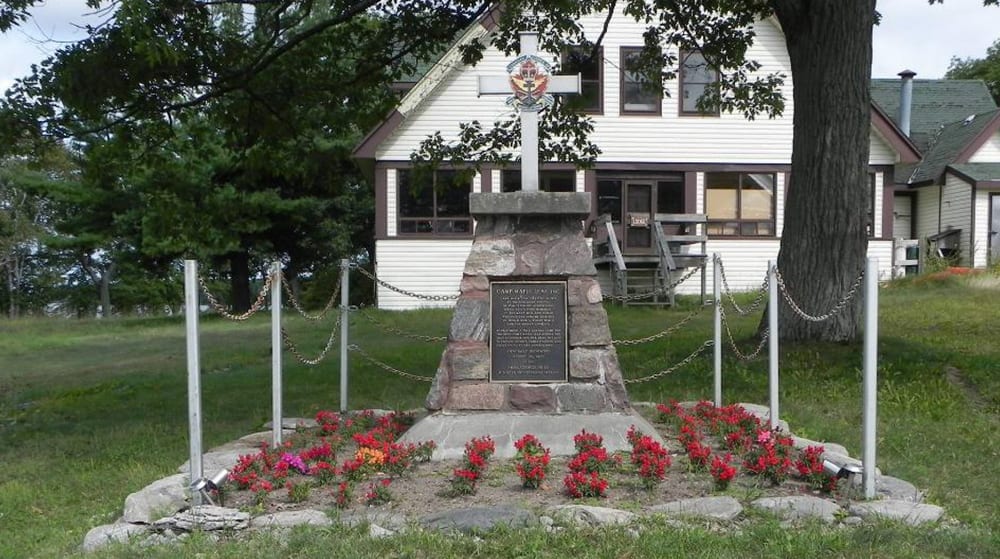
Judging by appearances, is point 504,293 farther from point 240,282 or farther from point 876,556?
point 240,282

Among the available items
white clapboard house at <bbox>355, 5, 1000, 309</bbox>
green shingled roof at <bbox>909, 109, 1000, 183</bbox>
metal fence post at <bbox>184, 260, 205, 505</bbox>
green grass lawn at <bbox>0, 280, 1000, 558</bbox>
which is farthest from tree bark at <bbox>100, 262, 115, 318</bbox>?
metal fence post at <bbox>184, 260, 205, 505</bbox>

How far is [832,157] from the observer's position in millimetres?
10117

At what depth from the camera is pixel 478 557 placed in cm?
431

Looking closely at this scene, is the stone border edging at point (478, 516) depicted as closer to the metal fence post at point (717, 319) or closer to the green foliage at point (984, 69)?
the metal fence post at point (717, 319)

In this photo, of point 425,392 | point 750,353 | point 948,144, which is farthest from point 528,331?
point 948,144

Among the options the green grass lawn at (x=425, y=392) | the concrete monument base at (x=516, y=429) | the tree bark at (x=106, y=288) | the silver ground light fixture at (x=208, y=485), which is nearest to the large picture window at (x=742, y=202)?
the green grass lawn at (x=425, y=392)

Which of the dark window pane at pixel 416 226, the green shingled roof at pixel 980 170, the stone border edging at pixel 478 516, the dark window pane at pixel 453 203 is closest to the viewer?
the stone border edging at pixel 478 516

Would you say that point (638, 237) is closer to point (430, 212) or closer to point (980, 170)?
point (430, 212)

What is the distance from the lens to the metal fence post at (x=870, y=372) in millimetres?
Result: 5355

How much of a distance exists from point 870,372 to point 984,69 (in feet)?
152

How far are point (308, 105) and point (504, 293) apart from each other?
23.2ft

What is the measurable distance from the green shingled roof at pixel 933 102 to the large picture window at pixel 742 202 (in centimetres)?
865

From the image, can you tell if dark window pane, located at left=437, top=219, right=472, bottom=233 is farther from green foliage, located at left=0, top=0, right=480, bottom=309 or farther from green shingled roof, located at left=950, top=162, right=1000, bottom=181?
green shingled roof, located at left=950, top=162, right=1000, bottom=181

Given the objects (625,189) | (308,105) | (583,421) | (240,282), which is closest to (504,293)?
(583,421)
